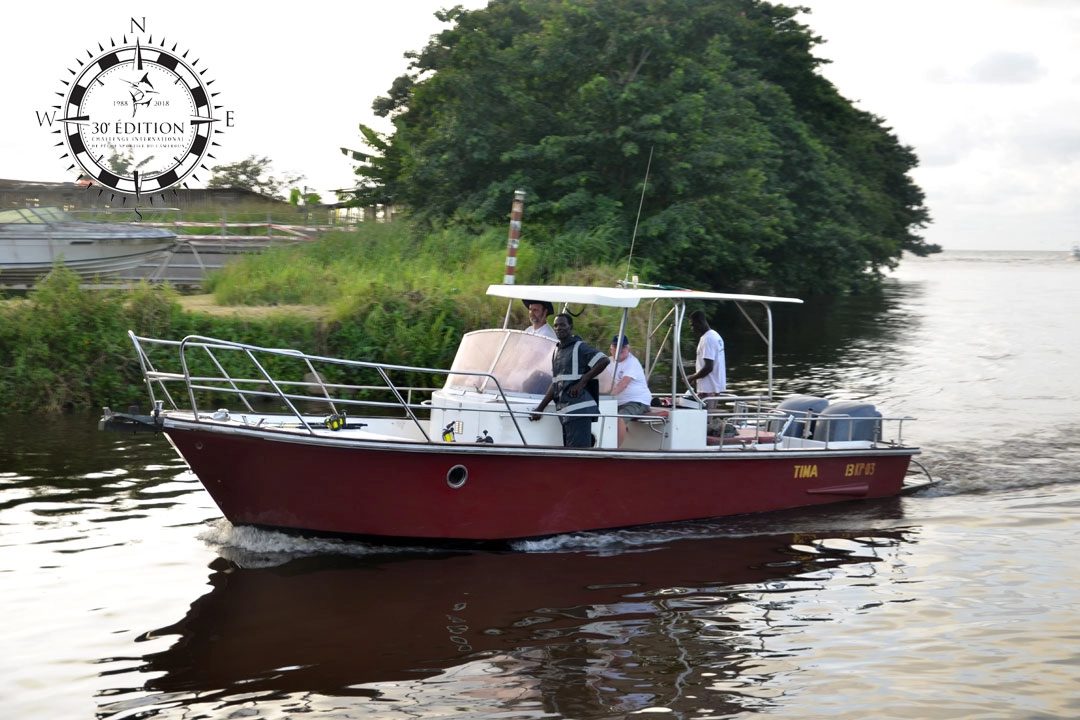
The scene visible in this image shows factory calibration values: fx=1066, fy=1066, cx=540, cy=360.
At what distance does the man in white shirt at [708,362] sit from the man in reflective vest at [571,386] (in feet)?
6.59

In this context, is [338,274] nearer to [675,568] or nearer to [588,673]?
[675,568]

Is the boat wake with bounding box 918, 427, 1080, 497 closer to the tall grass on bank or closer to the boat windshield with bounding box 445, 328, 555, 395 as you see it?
the boat windshield with bounding box 445, 328, 555, 395

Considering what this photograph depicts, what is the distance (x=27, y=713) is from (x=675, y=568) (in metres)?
5.40

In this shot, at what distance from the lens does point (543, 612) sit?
27.5ft

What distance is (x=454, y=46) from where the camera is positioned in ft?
98.6

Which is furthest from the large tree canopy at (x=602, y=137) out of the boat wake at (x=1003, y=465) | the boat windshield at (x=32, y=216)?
the boat wake at (x=1003, y=465)

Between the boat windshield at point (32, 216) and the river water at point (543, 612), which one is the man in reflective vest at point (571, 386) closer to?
the river water at point (543, 612)

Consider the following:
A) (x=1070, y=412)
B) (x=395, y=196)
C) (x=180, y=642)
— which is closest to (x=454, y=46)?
(x=395, y=196)

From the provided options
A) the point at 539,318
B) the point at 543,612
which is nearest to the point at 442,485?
the point at 543,612

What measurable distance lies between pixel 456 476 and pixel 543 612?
1.54 metres

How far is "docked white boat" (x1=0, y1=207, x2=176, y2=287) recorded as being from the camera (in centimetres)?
2095

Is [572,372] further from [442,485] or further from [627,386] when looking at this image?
[442,485]

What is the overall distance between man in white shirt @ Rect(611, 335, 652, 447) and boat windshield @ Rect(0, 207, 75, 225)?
52.9 ft

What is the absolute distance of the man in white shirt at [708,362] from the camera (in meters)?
11.7
